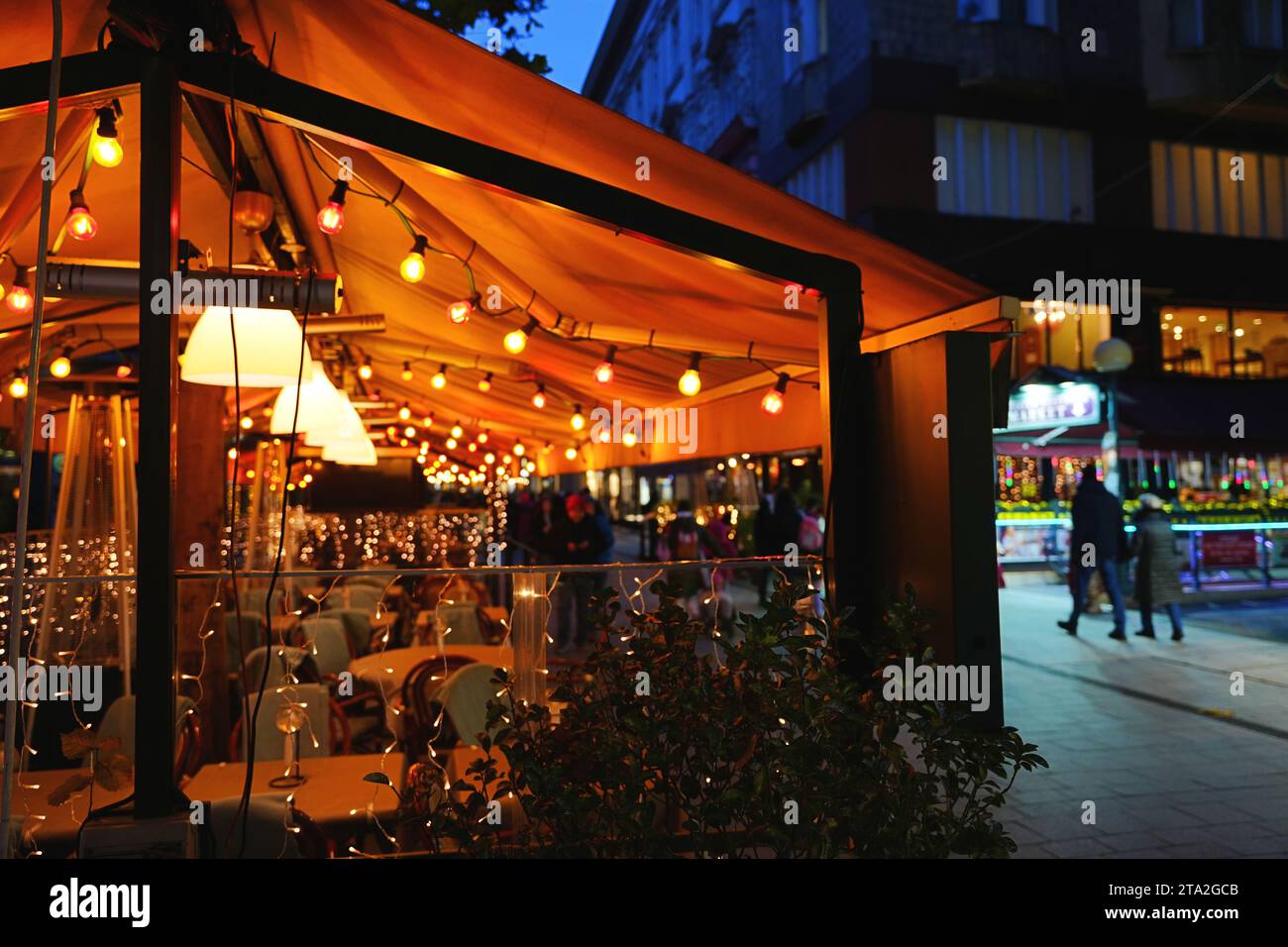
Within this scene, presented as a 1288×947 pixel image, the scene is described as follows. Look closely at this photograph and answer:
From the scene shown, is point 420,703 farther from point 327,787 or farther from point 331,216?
point 331,216

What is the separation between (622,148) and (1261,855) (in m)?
4.48

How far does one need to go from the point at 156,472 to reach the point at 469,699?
224 cm

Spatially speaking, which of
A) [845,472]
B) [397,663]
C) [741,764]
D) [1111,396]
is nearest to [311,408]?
[397,663]

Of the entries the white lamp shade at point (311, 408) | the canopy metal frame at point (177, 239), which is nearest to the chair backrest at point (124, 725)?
the canopy metal frame at point (177, 239)

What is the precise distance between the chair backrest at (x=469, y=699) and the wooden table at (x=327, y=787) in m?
0.44

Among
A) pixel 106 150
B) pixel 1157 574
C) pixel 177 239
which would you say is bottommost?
pixel 1157 574

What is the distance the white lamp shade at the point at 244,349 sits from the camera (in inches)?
145

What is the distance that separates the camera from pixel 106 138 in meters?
3.21

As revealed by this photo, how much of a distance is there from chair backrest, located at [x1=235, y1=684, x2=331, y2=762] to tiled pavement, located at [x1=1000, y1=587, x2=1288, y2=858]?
12.0 ft

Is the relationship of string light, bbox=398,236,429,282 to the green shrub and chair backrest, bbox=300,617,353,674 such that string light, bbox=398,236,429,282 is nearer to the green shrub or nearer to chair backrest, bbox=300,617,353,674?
the green shrub

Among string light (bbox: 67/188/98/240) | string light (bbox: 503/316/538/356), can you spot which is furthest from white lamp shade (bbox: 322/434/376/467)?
string light (bbox: 67/188/98/240)

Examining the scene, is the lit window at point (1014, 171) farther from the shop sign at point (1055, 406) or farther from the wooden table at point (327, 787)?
the wooden table at point (327, 787)

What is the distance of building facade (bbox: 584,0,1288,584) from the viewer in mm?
17953

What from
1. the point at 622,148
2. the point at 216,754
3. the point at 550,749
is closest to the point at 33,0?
the point at 622,148
